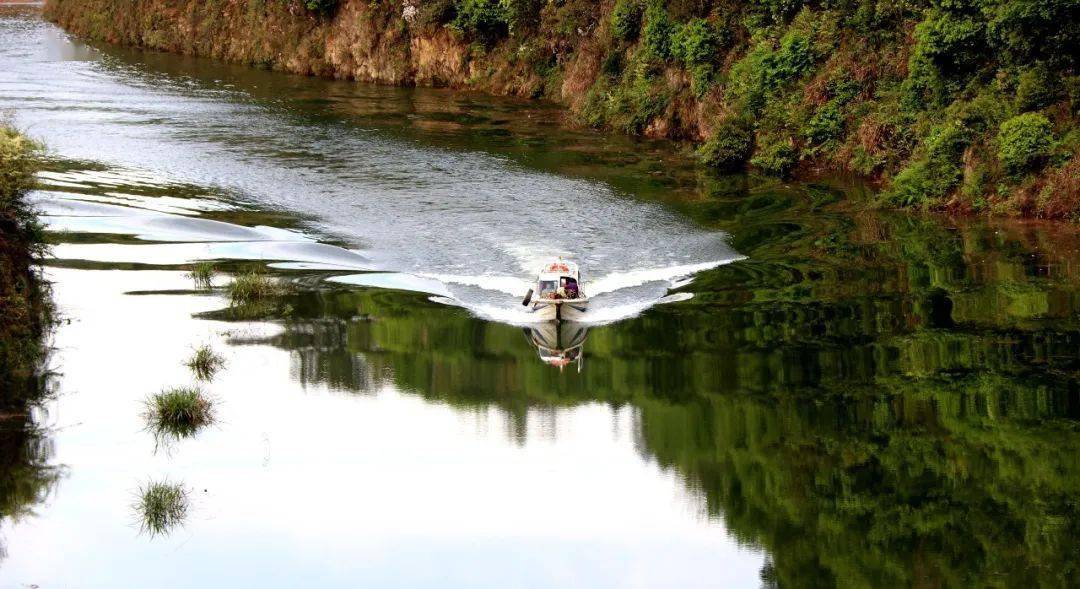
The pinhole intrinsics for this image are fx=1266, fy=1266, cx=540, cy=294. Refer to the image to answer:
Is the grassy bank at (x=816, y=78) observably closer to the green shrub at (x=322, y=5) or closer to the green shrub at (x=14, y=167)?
the green shrub at (x=322, y=5)

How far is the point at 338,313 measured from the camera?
28.1 m

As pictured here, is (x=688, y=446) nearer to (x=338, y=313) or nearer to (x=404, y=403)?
(x=404, y=403)

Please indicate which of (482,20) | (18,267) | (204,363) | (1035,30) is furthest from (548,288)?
(482,20)

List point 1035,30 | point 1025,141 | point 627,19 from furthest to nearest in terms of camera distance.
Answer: point 627,19 < point 1035,30 < point 1025,141

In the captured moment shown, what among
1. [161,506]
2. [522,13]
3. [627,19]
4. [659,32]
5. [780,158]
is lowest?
[161,506]

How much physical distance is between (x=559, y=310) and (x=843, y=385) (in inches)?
272

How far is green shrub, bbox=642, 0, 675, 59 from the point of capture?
162 ft

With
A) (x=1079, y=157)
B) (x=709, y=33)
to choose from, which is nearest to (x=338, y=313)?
(x=1079, y=157)

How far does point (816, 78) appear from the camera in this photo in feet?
140

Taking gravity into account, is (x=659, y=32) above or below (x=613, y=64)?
above

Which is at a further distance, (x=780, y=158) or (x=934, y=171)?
(x=780, y=158)

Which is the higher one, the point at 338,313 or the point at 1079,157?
the point at 1079,157

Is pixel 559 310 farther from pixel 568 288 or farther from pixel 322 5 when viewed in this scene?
pixel 322 5

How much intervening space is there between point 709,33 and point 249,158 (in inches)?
694
